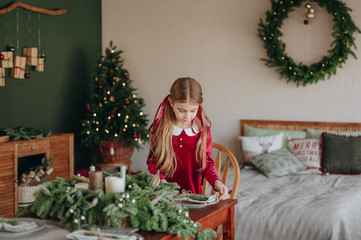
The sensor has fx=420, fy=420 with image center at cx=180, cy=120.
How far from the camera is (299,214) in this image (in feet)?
8.70

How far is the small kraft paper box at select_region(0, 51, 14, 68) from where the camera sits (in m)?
4.16

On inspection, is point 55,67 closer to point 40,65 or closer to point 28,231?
point 40,65

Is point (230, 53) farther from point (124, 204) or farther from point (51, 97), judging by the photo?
point (124, 204)

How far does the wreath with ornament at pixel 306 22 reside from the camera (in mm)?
4031

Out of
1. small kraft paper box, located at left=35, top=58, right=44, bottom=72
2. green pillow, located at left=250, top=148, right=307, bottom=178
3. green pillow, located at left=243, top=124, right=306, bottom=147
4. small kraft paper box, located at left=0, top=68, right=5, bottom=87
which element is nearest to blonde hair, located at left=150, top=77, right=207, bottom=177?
green pillow, located at left=250, top=148, right=307, bottom=178

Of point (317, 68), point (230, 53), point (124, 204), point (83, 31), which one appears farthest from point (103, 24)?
point (124, 204)

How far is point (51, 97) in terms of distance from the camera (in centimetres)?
489

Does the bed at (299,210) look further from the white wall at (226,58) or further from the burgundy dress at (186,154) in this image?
the white wall at (226,58)

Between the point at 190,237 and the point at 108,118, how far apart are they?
10.4 ft

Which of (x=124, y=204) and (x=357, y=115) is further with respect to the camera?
(x=357, y=115)

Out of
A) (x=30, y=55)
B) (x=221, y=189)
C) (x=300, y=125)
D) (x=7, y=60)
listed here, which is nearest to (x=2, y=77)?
(x=7, y=60)

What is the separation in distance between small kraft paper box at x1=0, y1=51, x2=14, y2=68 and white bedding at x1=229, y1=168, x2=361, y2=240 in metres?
2.64

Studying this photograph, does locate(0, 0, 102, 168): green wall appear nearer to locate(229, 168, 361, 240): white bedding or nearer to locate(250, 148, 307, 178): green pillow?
locate(250, 148, 307, 178): green pillow

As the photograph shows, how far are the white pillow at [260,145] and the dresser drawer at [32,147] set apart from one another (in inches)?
77.8
